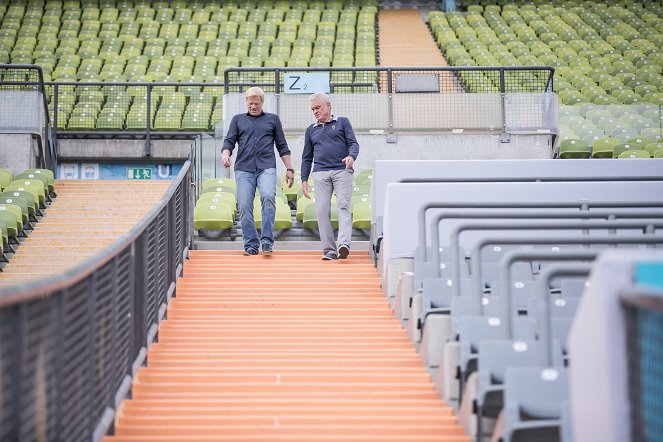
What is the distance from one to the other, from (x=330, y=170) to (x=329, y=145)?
0.21 metres

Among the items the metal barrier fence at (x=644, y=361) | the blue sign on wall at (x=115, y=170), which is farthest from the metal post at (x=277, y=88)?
the metal barrier fence at (x=644, y=361)

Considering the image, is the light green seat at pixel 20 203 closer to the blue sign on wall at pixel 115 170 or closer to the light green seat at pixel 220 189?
the light green seat at pixel 220 189

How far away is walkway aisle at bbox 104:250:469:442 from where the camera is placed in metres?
4.61

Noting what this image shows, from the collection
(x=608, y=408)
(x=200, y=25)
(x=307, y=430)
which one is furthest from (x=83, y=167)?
(x=608, y=408)

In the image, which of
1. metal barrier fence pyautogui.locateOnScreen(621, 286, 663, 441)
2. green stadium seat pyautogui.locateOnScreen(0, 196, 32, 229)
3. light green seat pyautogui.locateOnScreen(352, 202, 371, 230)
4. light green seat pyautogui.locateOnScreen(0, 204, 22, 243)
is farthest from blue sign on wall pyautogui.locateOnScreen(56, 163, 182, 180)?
metal barrier fence pyautogui.locateOnScreen(621, 286, 663, 441)

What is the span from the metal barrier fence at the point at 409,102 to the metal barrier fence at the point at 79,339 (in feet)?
Result: 20.0

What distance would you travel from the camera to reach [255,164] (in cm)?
809

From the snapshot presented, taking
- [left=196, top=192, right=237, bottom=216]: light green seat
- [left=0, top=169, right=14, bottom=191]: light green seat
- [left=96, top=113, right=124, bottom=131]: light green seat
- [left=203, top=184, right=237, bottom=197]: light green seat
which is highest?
[left=96, top=113, right=124, bottom=131]: light green seat

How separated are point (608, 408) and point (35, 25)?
70.2 feet

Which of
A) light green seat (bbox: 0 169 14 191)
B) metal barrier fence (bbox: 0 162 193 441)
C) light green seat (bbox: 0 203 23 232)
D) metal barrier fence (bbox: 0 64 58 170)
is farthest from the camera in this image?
metal barrier fence (bbox: 0 64 58 170)

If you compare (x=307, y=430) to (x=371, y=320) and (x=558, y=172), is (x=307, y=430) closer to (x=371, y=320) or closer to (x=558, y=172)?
(x=371, y=320)

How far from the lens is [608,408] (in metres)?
2.95

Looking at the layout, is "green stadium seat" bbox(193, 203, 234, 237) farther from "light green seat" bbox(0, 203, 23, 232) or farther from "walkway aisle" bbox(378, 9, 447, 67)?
"walkway aisle" bbox(378, 9, 447, 67)

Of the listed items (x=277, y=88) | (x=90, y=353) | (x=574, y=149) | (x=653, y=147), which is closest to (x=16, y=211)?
(x=277, y=88)
